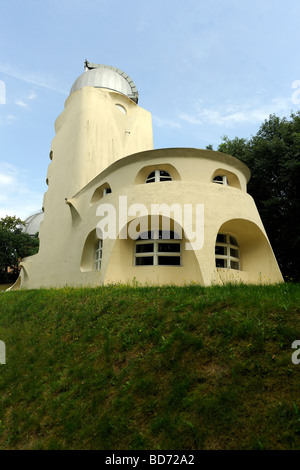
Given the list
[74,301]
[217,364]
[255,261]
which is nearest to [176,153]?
[255,261]

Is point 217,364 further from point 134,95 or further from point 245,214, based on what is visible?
point 134,95

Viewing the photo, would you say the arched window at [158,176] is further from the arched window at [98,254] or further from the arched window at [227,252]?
the arched window at [98,254]

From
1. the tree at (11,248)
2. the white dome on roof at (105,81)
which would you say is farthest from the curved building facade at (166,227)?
the tree at (11,248)

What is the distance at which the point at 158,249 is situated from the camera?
41.9 feet

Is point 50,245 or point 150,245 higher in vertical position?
point 50,245

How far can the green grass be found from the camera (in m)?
3.80

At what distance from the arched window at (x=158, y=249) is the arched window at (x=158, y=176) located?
255cm

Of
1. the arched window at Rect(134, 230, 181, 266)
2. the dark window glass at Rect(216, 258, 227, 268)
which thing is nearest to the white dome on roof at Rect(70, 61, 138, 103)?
the arched window at Rect(134, 230, 181, 266)

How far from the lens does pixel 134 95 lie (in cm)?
2564

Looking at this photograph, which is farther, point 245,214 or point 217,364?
point 245,214

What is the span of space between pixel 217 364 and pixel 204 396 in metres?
0.63

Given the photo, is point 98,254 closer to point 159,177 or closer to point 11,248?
point 159,177

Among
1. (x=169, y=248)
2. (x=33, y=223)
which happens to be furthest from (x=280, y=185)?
(x=33, y=223)

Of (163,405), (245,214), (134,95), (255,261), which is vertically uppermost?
(134,95)
